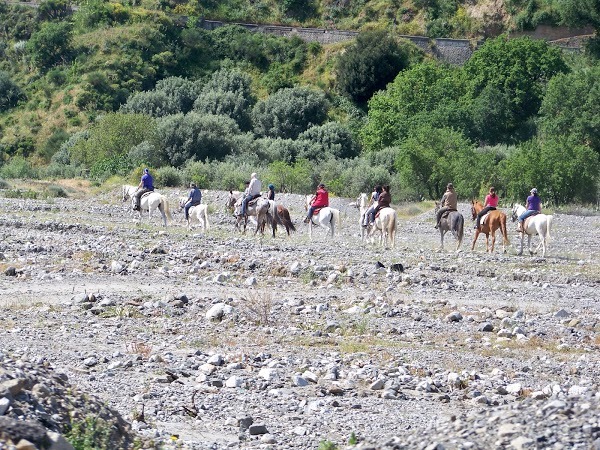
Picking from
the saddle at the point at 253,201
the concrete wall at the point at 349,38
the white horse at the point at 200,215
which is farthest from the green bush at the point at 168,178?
the concrete wall at the point at 349,38

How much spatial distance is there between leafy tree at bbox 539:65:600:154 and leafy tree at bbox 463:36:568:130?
19.1 feet

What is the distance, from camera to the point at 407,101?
8294 cm

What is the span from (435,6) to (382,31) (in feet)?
24.8

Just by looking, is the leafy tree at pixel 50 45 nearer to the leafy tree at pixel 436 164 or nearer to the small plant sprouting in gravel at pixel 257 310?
the leafy tree at pixel 436 164

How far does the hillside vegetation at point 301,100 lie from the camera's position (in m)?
61.2

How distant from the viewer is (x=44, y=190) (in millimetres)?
55344

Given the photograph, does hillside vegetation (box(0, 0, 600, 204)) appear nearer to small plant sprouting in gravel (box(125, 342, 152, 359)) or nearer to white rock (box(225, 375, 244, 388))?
small plant sprouting in gravel (box(125, 342, 152, 359))

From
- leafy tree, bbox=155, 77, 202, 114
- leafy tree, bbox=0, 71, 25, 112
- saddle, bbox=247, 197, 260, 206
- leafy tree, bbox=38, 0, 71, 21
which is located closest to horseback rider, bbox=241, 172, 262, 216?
saddle, bbox=247, 197, 260, 206

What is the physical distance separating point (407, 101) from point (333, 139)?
723 centimetres

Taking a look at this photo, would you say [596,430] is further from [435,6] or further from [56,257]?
[435,6]

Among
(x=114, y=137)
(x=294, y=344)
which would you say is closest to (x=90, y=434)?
(x=294, y=344)

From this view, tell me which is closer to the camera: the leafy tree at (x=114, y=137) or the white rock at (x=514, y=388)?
the white rock at (x=514, y=388)

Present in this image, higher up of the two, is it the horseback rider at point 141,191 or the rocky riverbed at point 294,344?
the horseback rider at point 141,191

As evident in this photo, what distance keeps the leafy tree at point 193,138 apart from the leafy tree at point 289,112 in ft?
31.5
